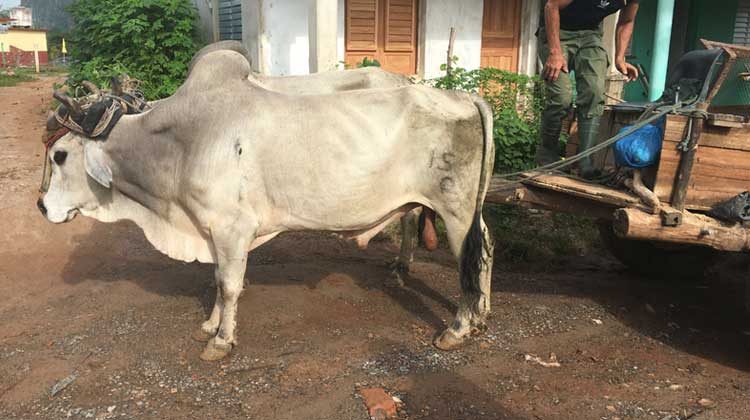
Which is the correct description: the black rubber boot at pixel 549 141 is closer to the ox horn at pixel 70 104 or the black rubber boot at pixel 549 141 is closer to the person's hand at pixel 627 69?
the person's hand at pixel 627 69

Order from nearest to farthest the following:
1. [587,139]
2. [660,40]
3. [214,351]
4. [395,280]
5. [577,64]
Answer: [214,351]
[587,139]
[577,64]
[395,280]
[660,40]

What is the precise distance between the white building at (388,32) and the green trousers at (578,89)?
3.88m

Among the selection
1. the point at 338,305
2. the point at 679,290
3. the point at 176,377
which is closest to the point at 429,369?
the point at 338,305

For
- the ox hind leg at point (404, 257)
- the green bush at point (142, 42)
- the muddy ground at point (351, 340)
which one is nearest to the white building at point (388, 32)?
the green bush at point (142, 42)

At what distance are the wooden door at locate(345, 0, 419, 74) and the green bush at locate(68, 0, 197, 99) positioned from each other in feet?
7.64

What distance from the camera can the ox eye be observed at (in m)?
3.85

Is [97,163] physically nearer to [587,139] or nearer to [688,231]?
[587,139]

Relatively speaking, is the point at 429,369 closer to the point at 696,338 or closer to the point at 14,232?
the point at 696,338

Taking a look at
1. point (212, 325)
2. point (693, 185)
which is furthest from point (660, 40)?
point (212, 325)

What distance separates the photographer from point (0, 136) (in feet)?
29.8

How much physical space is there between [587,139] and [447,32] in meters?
6.33

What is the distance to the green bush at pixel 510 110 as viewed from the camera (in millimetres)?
6262

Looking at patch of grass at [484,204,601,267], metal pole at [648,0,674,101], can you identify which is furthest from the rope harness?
metal pole at [648,0,674,101]

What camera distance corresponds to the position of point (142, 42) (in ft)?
29.8
